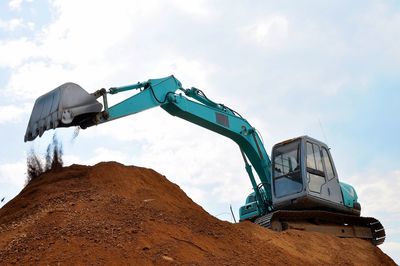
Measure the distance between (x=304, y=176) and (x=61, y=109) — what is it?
21.1 ft

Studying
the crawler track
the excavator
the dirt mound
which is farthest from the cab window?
the dirt mound

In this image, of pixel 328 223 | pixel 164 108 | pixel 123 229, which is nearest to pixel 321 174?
pixel 328 223

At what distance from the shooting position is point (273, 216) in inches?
491

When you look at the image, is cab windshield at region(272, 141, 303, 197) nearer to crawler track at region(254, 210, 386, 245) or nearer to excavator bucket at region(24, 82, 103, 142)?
crawler track at region(254, 210, 386, 245)

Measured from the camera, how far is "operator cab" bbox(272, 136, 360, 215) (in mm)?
12812

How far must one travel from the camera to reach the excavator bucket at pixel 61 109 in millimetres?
8930

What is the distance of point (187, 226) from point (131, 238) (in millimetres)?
1419

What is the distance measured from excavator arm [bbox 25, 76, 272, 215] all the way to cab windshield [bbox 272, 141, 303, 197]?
0.83 meters

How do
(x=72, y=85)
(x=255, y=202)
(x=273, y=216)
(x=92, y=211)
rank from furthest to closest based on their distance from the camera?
(x=255, y=202) < (x=273, y=216) < (x=72, y=85) < (x=92, y=211)

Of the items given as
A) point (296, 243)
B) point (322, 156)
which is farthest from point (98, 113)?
point (322, 156)

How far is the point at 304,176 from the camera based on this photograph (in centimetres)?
1272

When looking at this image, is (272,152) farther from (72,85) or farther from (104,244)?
(104,244)

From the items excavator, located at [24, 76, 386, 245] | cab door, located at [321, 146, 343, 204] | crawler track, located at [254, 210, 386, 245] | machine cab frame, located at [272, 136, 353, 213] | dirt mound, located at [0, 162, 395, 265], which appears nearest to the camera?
dirt mound, located at [0, 162, 395, 265]

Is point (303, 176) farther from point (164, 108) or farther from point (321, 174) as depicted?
point (164, 108)
